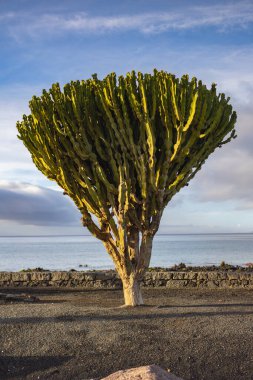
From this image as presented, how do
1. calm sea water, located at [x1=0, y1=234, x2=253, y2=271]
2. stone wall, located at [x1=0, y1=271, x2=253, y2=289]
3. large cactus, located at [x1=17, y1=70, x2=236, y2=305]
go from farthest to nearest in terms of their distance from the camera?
1. calm sea water, located at [x1=0, y1=234, x2=253, y2=271]
2. stone wall, located at [x1=0, y1=271, x2=253, y2=289]
3. large cactus, located at [x1=17, y1=70, x2=236, y2=305]

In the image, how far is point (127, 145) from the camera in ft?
41.9

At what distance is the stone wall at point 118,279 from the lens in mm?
18312

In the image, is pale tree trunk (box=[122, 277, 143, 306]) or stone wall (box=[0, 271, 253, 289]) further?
stone wall (box=[0, 271, 253, 289])

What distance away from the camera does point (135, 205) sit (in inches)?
523

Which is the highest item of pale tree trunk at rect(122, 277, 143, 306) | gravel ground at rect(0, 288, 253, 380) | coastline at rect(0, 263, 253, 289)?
coastline at rect(0, 263, 253, 289)

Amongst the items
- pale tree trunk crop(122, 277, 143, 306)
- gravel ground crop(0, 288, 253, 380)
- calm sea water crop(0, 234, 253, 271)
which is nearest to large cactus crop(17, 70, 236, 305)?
pale tree trunk crop(122, 277, 143, 306)

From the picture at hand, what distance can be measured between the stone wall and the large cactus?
18.7 ft

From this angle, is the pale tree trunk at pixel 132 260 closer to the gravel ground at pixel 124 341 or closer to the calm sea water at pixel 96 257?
the gravel ground at pixel 124 341

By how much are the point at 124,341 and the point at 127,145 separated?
472 cm

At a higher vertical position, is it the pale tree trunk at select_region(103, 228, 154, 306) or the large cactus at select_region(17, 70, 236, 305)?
the large cactus at select_region(17, 70, 236, 305)

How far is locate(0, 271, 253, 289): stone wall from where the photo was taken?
18312 millimetres

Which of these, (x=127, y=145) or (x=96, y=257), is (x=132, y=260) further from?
(x=96, y=257)

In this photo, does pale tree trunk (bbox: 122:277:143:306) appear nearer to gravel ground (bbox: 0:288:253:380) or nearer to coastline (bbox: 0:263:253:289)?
gravel ground (bbox: 0:288:253:380)

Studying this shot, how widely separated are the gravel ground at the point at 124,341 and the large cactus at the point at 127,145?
1979 millimetres
